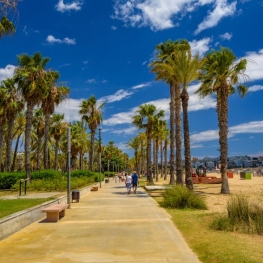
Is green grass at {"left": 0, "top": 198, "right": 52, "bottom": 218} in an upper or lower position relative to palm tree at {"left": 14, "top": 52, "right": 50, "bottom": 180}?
lower

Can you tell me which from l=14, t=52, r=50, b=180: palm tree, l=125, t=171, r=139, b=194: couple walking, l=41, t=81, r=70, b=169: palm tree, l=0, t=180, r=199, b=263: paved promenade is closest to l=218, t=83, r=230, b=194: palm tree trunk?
l=125, t=171, r=139, b=194: couple walking

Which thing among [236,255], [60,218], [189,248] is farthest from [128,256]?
[60,218]

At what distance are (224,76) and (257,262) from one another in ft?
65.1

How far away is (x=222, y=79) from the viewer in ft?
80.4

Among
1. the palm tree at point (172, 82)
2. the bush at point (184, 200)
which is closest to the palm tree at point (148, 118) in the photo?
the palm tree at point (172, 82)

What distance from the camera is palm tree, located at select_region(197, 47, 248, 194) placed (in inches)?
944

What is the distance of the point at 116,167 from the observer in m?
117

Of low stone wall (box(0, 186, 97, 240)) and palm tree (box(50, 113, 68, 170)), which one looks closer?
low stone wall (box(0, 186, 97, 240))

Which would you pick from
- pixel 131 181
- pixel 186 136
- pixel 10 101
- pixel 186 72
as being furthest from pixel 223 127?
pixel 10 101

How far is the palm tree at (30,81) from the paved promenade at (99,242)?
20.3m

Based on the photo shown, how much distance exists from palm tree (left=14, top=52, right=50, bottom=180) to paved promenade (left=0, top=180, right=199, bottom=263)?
66.6 ft

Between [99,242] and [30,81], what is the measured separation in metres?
25.1

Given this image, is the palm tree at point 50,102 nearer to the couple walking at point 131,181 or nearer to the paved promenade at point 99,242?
the couple walking at point 131,181

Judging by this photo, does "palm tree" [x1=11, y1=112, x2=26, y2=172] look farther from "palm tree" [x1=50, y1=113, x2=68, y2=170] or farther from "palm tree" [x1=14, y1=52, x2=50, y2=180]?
"palm tree" [x1=14, y1=52, x2=50, y2=180]
